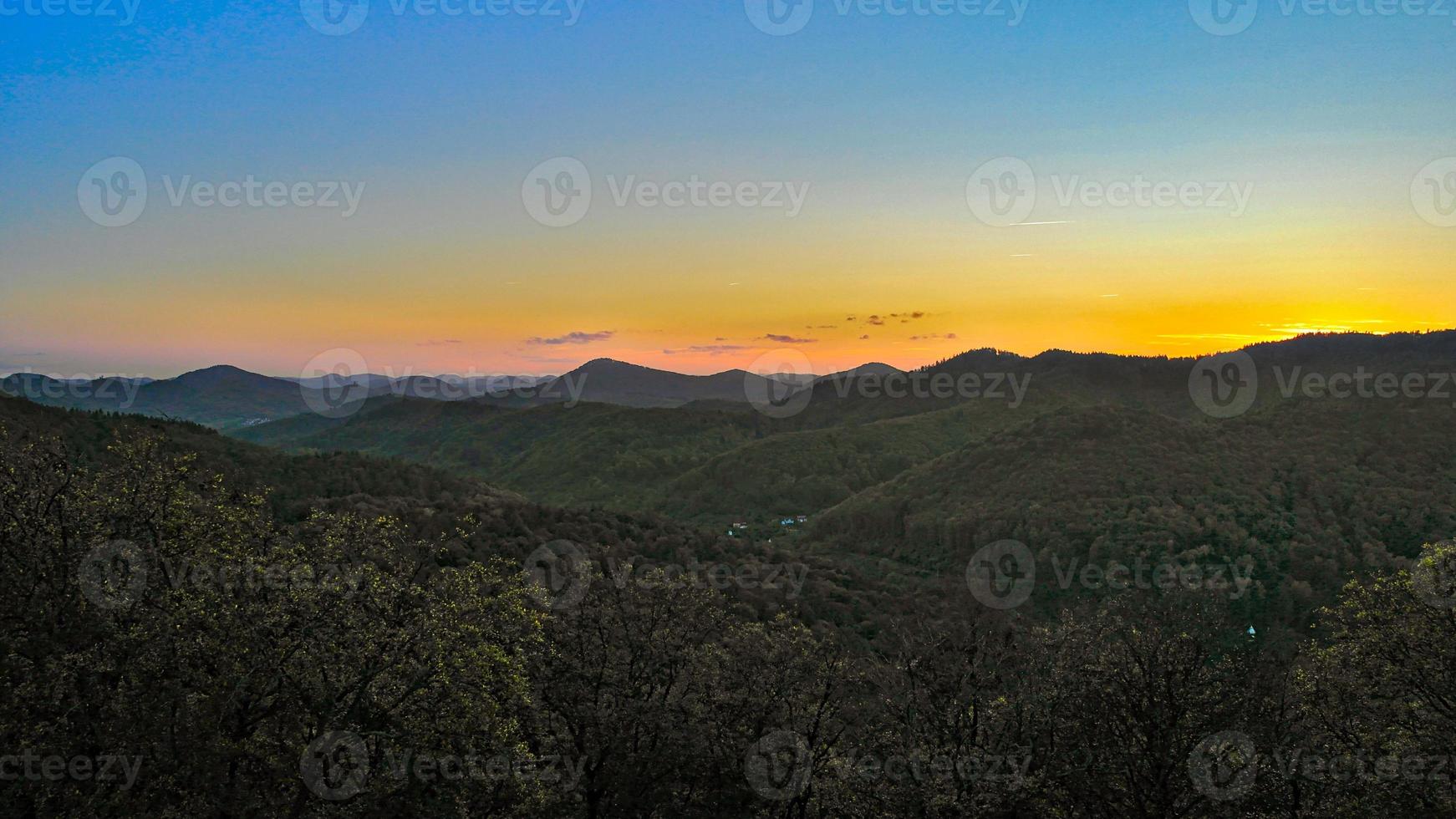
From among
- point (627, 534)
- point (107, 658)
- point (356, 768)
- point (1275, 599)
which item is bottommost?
point (1275, 599)

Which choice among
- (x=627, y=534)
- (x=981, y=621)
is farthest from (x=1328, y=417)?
(x=981, y=621)

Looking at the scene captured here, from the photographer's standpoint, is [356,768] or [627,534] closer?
[356,768]

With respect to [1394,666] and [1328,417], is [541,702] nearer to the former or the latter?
[1394,666]

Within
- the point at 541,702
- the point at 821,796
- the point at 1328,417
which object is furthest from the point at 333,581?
the point at 1328,417

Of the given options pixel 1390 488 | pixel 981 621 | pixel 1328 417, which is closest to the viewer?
pixel 981 621

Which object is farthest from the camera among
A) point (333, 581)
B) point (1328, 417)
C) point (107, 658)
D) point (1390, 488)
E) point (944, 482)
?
point (944, 482)

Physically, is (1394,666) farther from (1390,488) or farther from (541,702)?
(1390,488)

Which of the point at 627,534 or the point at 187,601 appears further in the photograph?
the point at 627,534

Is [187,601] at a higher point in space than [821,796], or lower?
higher

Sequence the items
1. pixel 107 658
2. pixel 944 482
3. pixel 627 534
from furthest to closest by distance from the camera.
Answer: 1. pixel 944 482
2. pixel 627 534
3. pixel 107 658
